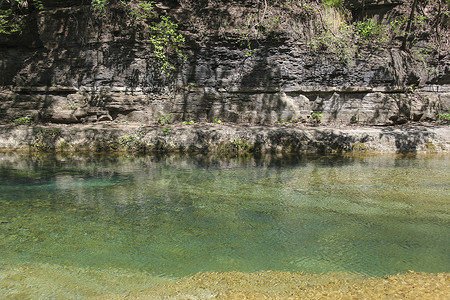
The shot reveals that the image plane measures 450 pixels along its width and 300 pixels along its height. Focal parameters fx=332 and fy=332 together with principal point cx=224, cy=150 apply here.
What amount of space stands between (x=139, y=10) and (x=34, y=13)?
308cm

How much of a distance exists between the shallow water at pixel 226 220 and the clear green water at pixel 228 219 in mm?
11

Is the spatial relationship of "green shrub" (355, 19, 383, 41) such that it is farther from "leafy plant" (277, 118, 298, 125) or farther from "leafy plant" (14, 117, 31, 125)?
"leafy plant" (14, 117, 31, 125)

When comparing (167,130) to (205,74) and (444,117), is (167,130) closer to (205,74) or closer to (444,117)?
(205,74)

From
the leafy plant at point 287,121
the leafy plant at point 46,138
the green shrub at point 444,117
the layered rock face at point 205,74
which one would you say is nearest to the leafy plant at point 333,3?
the layered rock face at point 205,74

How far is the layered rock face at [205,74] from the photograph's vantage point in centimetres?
947

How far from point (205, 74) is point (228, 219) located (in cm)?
721

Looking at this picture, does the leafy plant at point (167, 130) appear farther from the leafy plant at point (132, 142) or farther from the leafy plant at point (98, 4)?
the leafy plant at point (98, 4)

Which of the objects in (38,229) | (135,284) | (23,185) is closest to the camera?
(135,284)

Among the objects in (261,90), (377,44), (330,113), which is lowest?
(330,113)

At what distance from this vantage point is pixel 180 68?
968 cm

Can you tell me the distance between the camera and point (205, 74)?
31.8 ft

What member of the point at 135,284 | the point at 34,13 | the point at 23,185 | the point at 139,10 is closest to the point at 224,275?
the point at 135,284

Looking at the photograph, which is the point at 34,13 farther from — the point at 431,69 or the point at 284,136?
the point at 431,69

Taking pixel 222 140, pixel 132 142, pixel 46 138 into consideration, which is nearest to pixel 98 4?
pixel 46 138
